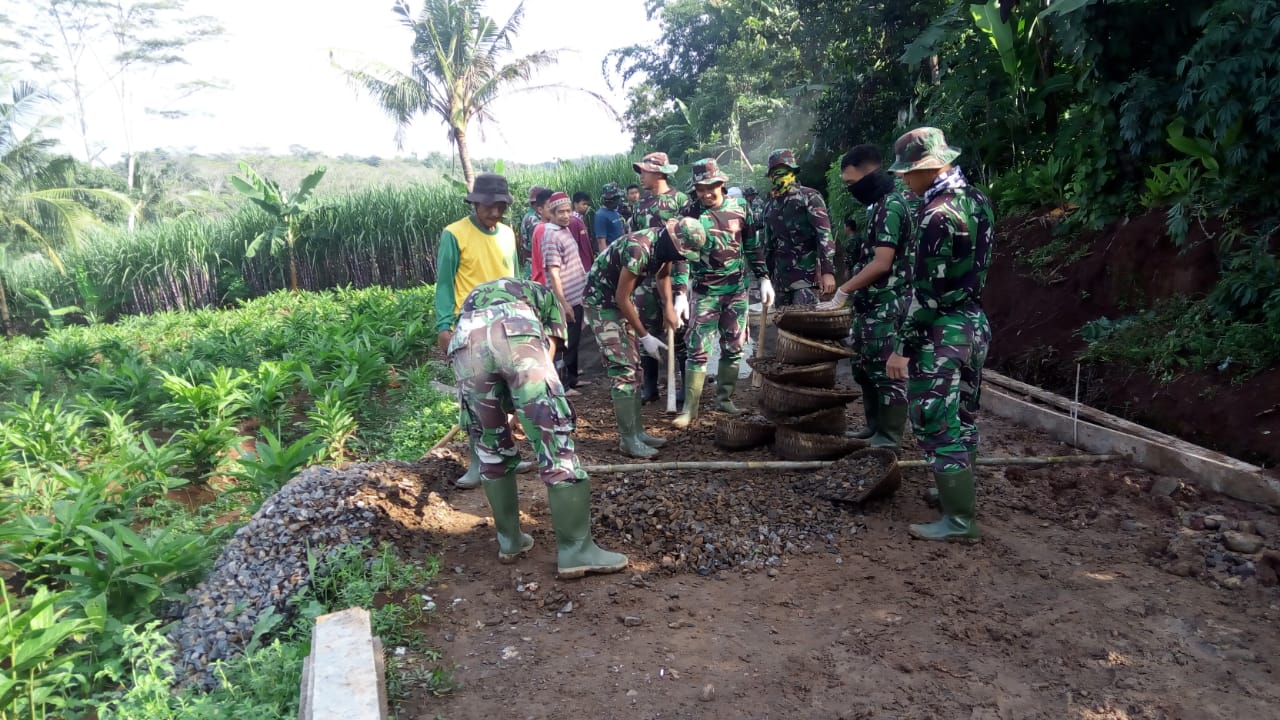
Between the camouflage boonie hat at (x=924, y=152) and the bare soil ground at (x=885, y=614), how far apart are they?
6.01ft

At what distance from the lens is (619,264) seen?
4.70m

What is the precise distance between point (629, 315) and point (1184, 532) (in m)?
3.12

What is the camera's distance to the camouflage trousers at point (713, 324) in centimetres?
539

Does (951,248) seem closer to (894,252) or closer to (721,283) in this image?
(894,252)

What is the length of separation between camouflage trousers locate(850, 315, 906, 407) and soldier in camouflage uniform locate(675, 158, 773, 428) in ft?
3.06

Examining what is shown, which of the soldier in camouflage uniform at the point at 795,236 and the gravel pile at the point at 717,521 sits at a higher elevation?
the soldier in camouflage uniform at the point at 795,236

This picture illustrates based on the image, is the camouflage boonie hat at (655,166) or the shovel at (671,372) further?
the camouflage boonie hat at (655,166)

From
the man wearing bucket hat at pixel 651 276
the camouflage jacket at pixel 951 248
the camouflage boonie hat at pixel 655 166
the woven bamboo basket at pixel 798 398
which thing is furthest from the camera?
the camouflage boonie hat at pixel 655 166

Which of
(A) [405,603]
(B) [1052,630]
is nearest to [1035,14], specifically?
(B) [1052,630]

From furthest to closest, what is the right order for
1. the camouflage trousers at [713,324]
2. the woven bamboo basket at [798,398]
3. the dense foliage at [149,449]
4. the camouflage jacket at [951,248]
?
1. the camouflage trousers at [713,324]
2. the woven bamboo basket at [798,398]
3. the camouflage jacket at [951,248]
4. the dense foliage at [149,449]

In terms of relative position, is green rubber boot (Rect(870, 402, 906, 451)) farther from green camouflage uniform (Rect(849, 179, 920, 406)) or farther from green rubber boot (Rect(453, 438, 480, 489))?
green rubber boot (Rect(453, 438, 480, 489))

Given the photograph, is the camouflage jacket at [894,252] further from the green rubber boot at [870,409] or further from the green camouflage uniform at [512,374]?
the green camouflage uniform at [512,374]

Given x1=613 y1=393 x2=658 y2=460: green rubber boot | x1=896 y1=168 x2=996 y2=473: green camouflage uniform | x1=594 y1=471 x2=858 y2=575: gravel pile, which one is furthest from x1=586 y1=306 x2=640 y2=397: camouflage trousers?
x1=896 y1=168 x2=996 y2=473: green camouflage uniform

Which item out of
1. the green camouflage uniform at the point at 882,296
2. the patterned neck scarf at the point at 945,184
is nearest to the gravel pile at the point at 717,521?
the green camouflage uniform at the point at 882,296
